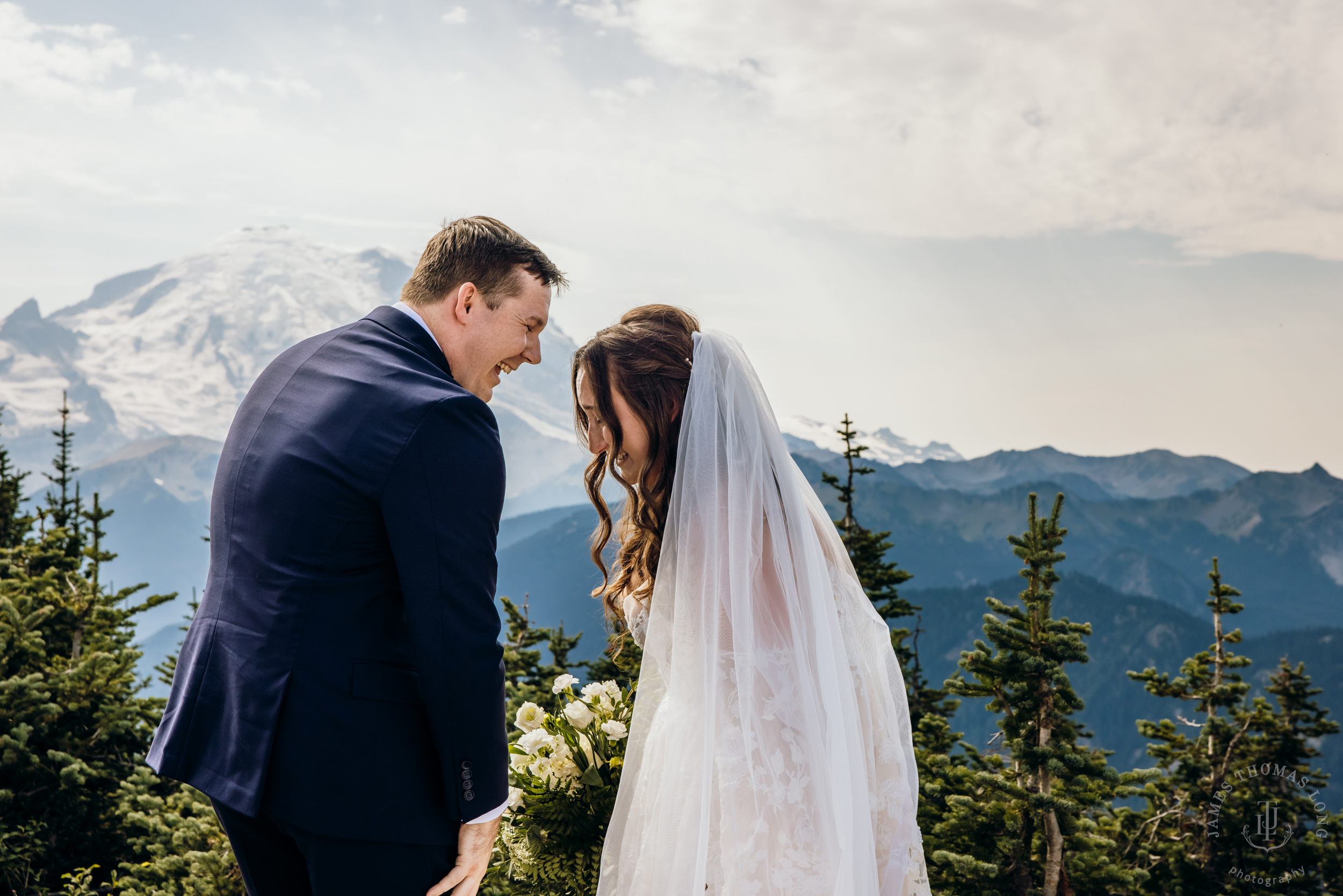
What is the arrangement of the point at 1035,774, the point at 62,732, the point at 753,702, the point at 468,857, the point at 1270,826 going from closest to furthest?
the point at 468,857
the point at 753,702
the point at 1035,774
the point at 62,732
the point at 1270,826

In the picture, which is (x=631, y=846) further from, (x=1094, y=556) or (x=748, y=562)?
(x=1094, y=556)

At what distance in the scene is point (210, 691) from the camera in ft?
6.92

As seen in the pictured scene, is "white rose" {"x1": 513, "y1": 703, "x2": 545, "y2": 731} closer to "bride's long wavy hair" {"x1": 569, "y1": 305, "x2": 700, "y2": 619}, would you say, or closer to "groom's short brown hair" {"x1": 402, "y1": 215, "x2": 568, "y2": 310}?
"bride's long wavy hair" {"x1": 569, "y1": 305, "x2": 700, "y2": 619}

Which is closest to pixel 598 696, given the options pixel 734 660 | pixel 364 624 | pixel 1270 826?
pixel 734 660

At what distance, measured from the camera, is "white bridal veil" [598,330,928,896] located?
2.44 m

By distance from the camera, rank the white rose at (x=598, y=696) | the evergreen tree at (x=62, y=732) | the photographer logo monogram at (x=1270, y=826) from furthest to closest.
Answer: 1. the photographer logo monogram at (x=1270, y=826)
2. the evergreen tree at (x=62, y=732)
3. the white rose at (x=598, y=696)

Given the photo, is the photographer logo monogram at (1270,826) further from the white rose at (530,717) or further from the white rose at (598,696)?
the white rose at (530,717)

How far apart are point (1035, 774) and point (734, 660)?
3421 millimetres

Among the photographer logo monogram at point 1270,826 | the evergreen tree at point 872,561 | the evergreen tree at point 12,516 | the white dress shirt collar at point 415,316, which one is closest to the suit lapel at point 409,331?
the white dress shirt collar at point 415,316

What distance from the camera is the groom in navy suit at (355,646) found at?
1953 millimetres

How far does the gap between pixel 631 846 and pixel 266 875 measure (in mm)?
1034

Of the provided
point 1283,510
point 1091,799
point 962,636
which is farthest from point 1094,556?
point 1091,799

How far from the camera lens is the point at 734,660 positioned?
2.62 metres

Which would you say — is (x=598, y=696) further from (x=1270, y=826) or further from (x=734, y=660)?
(x=1270, y=826)
